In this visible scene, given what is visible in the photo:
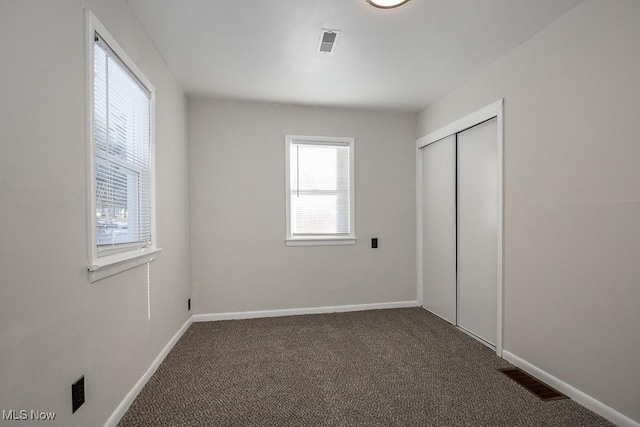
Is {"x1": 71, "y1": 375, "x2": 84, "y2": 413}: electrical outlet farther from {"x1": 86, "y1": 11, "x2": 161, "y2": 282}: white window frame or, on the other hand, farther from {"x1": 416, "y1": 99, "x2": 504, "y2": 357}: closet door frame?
{"x1": 416, "y1": 99, "x2": 504, "y2": 357}: closet door frame

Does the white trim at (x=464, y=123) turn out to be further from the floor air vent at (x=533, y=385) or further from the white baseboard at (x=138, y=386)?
the white baseboard at (x=138, y=386)

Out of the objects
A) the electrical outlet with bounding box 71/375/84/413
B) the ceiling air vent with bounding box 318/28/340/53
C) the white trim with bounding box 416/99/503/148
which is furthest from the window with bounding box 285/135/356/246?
the electrical outlet with bounding box 71/375/84/413

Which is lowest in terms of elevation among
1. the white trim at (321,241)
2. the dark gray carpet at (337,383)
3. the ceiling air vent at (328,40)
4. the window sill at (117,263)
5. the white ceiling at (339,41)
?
the dark gray carpet at (337,383)

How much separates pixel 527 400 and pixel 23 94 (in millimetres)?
3052

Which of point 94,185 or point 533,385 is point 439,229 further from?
point 94,185

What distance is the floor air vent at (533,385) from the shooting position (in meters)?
2.13

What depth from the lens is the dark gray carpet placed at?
192cm

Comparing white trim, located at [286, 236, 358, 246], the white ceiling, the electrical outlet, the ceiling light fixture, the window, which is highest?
the white ceiling

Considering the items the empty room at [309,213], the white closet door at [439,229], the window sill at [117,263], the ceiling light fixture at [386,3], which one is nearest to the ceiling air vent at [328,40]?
the empty room at [309,213]

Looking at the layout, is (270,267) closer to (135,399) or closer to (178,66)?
(135,399)

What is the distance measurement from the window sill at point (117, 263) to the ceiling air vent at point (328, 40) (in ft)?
6.58

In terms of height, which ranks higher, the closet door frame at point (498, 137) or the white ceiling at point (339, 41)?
the white ceiling at point (339, 41)

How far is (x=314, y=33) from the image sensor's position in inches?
93.2

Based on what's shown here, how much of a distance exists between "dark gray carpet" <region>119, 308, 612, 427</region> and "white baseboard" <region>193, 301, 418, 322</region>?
12.8 inches
